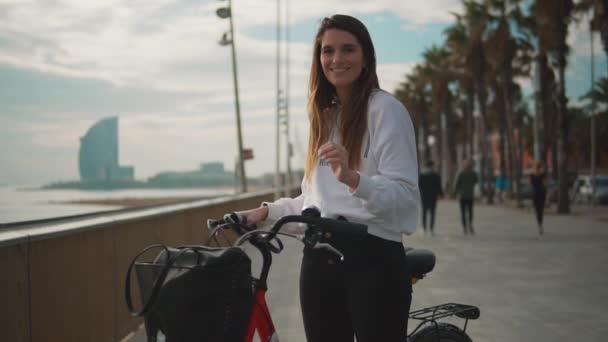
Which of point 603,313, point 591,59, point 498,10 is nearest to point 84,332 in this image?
point 603,313

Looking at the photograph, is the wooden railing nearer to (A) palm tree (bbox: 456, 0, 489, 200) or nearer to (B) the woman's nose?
(B) the woman's nose

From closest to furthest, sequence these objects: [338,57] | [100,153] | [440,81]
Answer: [338,57] → [100,153] → [440,81]

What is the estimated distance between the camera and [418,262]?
11.5ft

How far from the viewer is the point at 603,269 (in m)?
12.4

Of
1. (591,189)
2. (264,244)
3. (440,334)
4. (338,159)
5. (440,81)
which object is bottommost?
(591,189)

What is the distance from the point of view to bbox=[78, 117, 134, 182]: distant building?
9844 millimetres

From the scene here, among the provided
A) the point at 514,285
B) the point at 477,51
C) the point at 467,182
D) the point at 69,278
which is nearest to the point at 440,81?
the point at 477,51

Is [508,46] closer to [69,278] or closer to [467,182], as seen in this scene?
[467,182]

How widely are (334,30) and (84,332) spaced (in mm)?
3932

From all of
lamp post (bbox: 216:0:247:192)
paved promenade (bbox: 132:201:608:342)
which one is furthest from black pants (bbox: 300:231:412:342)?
lamp post (bbox: 216:0:247:192)

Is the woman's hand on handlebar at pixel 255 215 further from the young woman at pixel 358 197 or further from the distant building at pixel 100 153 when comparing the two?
the distant building at pixel 100 153

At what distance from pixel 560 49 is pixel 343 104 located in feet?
90.4

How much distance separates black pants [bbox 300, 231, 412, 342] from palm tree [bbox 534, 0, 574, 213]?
27.1 metres

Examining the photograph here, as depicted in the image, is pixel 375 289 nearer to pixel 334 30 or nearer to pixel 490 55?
pixel 334 30
